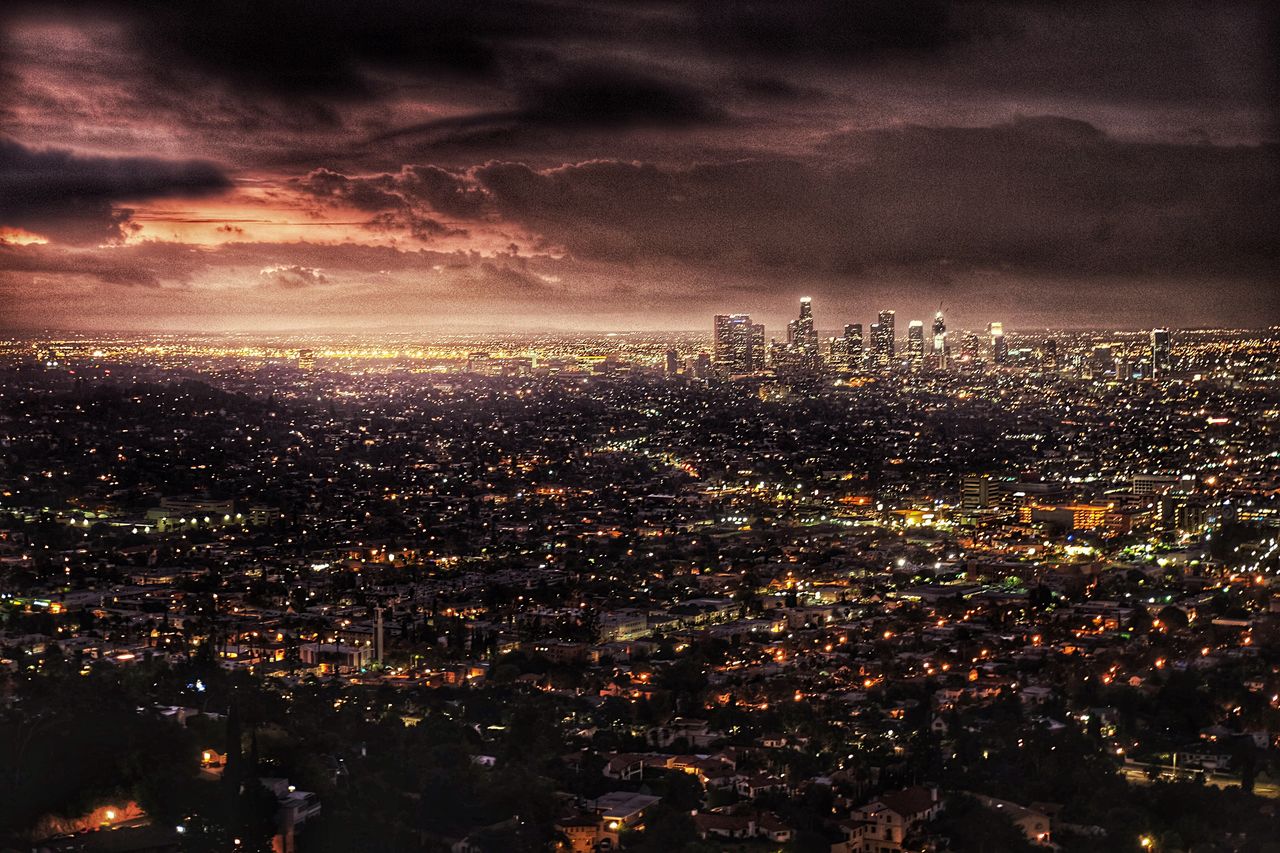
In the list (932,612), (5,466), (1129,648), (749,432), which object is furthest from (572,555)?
(749,432)

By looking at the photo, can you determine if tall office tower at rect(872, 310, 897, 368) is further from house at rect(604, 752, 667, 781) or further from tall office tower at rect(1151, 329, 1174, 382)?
house at rect(604, 752, 667, 781)

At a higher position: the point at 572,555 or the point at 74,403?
the point at 74,403

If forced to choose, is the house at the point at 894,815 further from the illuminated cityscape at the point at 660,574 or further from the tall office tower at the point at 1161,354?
the tall office tower at the point at 1161,354

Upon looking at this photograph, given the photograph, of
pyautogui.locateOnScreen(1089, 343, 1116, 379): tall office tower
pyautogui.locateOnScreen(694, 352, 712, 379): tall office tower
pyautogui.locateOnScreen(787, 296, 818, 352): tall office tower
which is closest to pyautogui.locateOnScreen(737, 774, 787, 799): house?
pyautogui.locateOnScreen(787, 296, 818, 352): tall office tower

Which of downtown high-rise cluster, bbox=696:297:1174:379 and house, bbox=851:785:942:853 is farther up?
downtown high-rise cluster, bbox=696:297:1174:379

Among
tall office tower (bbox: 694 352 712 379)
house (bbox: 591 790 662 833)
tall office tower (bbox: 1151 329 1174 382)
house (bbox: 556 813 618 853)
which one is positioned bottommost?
house (bbox: 556 813 618 853)

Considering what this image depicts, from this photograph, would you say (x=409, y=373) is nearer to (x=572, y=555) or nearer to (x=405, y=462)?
(x=405, y=462)
